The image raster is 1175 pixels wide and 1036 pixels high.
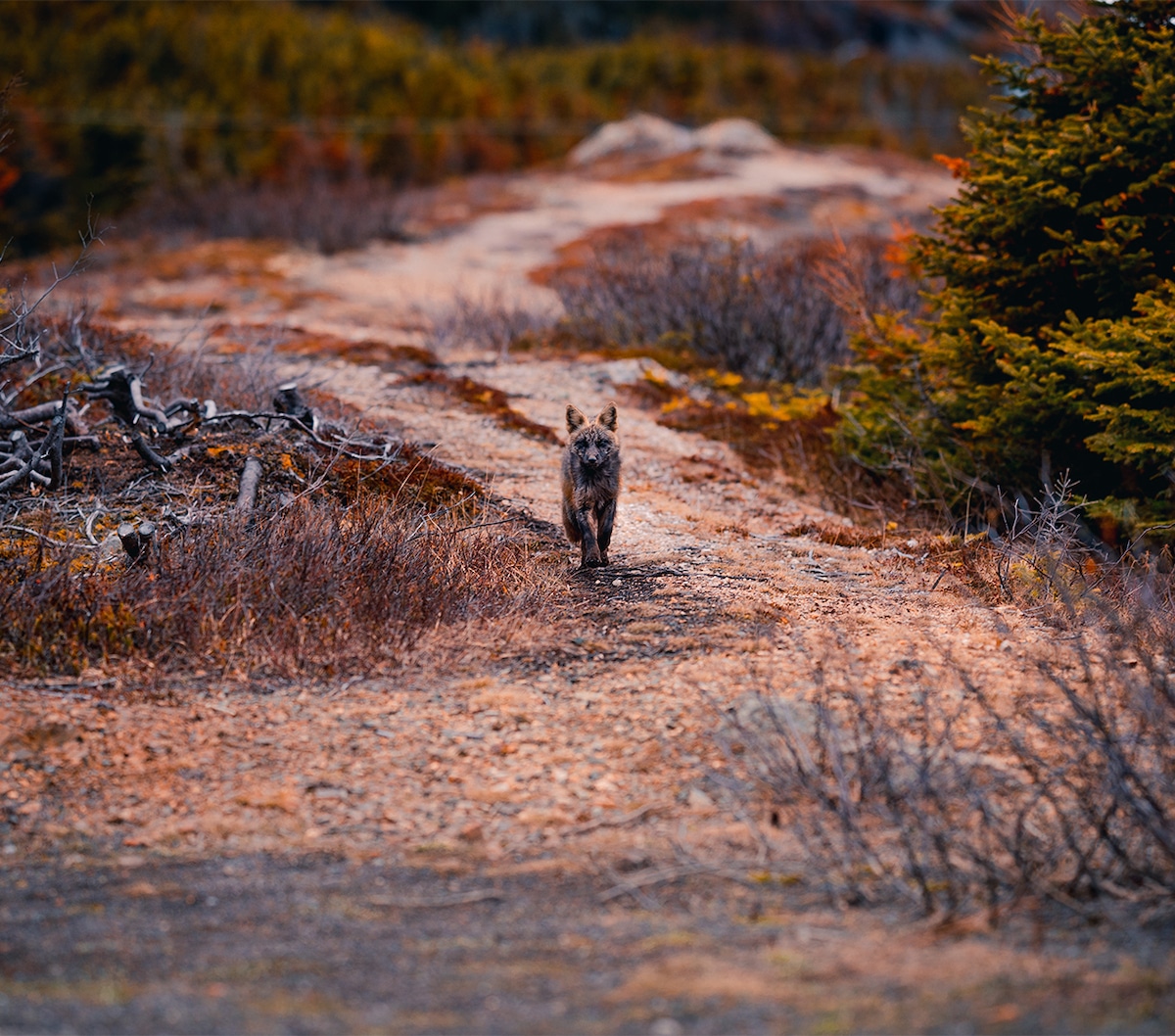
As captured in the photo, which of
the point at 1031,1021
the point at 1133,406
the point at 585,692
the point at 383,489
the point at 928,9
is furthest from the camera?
the point at 928,9

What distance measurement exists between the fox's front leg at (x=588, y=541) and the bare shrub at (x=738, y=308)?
24.9 ft

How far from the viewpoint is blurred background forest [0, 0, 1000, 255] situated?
33.9 metres

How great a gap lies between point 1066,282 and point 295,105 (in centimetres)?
4026

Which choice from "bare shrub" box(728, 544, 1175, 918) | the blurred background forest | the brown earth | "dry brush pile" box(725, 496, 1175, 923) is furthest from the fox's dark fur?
the blurred background forest

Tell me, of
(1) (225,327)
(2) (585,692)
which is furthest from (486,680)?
(1) (225,327)

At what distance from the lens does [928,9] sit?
401 ft

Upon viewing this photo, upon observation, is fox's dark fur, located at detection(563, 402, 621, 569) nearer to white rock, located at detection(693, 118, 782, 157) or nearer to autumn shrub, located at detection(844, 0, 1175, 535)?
autumn shrub, located at detection(844, 0, 1175, 535)

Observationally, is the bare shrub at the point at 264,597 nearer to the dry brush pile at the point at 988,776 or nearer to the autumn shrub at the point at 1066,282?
the dry brush pile at the point at 988,776

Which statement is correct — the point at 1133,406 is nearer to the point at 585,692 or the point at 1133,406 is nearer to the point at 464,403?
the point at 585,692

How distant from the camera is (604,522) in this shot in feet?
25.8

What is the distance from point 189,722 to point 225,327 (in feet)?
36.5

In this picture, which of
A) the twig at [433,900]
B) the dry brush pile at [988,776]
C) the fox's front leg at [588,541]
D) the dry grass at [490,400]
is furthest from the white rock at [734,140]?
the twig at [433,900]

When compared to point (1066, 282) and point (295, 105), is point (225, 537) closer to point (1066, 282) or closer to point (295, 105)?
point (1066, 282)

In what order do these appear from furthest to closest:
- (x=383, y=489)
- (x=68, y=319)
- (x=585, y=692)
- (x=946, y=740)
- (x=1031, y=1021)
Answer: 1. (x=68, y=319)
2. (x=383, y=489)
3. (x=585, y=692)
4. (x=946, y=740)
5. (x=1031, y=1021)
